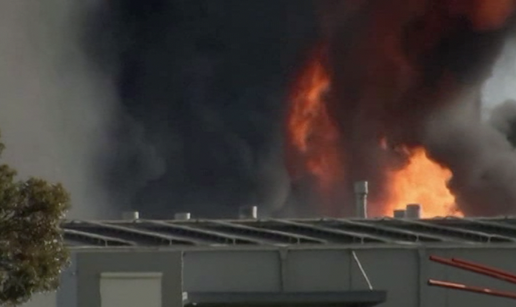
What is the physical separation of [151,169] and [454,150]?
52.5ft

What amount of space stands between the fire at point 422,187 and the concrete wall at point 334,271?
25.1 meters

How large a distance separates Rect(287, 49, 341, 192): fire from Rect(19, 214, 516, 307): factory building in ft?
89.9

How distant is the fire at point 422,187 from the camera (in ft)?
265

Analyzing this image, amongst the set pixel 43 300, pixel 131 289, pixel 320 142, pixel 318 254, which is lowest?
pixel 43 300

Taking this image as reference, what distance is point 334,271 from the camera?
54.4 metres

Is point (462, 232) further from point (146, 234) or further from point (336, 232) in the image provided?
point (146, 234)

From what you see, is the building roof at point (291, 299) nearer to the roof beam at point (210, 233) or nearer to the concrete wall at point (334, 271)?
the concrete wall at point (334, 271)

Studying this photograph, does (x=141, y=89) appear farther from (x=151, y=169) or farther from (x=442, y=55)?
(x=442, y=55)

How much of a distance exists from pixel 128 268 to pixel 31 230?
19.9ft

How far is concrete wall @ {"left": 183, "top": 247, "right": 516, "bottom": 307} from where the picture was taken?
53812 millimetres

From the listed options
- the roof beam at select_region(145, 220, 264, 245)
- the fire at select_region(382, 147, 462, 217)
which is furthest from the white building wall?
the fire at select_region(382, 147, 462, 217)

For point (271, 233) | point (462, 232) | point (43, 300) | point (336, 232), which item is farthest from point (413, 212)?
point (43, 300)

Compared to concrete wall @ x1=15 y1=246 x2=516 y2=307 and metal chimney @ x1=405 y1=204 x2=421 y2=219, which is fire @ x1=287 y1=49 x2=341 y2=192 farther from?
concrete wall @ x1=15 y1=246 x2=516 y2=307

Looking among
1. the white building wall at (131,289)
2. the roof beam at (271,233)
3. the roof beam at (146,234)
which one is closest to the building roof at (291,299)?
the white building wall at (131,289)
